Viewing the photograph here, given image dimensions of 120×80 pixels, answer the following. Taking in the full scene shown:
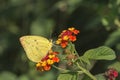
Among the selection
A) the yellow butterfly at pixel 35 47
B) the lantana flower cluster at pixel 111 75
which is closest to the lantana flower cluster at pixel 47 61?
the yellow butterfly at pixel 35 47

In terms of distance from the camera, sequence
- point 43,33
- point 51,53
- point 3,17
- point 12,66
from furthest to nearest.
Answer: point 3,17, point 12,66, point 43,33, point 51,53

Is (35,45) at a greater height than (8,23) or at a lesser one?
greater

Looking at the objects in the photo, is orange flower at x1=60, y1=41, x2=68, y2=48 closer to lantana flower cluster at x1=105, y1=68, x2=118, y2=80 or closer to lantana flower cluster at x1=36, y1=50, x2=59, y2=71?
lantana flower cluster at x1=36, y1=50, x2=59, y2=71

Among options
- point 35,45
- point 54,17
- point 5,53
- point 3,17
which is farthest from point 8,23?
point 35,45

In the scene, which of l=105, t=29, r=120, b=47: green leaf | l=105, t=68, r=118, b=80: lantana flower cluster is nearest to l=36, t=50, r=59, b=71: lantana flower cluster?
l=105, t=68, r=118, b=80: lantana flower cluster

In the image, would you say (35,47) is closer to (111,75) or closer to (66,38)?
(66,38)

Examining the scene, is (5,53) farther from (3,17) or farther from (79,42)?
(79,42)

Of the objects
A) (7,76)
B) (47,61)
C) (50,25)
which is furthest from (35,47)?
(50,25)
